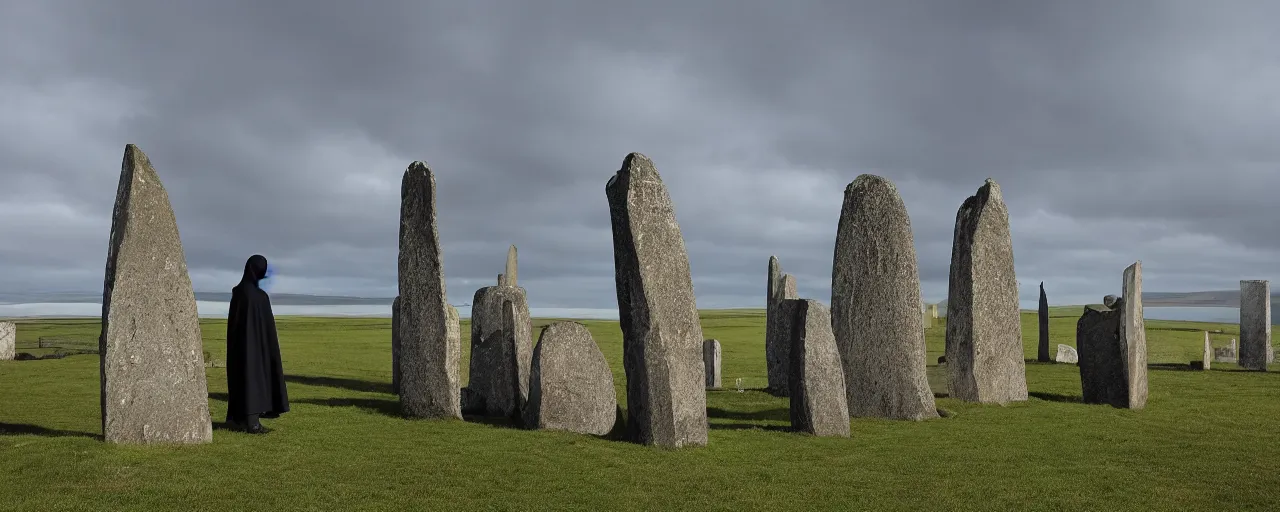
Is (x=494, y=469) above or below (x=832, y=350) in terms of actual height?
below

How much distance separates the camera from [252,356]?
11.7 m

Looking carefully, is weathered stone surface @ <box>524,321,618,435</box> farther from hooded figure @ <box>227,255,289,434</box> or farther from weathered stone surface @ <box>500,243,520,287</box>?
weathered stone surface @ <box>500,243,520,287</box>

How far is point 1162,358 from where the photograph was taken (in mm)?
30484

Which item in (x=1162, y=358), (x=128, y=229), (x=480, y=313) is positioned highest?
(x=128, y=229)

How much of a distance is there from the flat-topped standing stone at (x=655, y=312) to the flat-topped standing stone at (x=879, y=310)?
430cm

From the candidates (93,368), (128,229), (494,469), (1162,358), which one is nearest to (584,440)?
(494,469)

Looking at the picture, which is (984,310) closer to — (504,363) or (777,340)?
(777,340)

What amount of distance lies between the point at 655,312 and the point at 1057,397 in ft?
36.4

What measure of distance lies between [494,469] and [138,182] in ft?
17.9

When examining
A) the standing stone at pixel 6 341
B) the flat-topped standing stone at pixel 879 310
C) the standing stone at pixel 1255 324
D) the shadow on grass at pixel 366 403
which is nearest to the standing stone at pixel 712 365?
the flat-topped standing stone at pixel 879 310

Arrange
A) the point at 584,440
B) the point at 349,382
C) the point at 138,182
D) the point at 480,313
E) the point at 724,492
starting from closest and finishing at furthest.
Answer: the point at 724,492 < the point at 138,182 < the point at 584,440 < the point at 480,313 < the point at 349,382

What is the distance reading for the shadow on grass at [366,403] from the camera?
47.6 feet

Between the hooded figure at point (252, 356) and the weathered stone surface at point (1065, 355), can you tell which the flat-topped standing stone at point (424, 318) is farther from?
the weathered stone surface at point (1065, 355)

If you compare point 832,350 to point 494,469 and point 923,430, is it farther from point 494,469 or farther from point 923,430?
point 494,469
